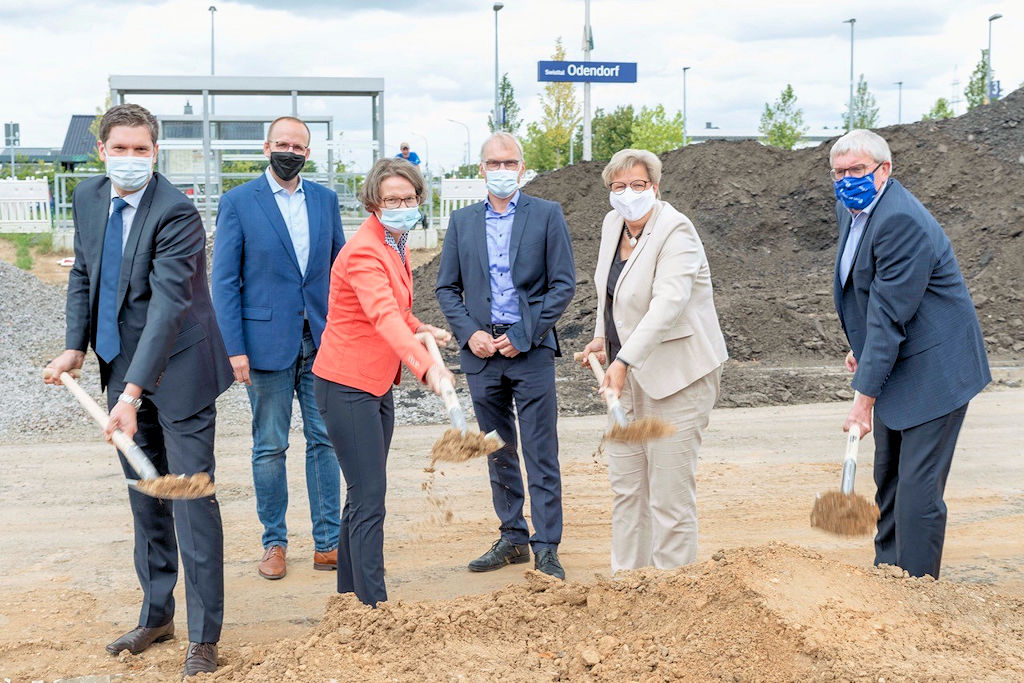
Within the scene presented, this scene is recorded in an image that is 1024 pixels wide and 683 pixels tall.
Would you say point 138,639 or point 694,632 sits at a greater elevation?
point 694,632

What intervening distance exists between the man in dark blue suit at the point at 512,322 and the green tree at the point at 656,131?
45.3 meters

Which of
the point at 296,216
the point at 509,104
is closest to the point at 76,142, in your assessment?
→ the point at 509,104

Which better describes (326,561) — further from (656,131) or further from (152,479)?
(656,131)

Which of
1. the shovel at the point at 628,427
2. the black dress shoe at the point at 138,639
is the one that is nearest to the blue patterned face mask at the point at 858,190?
the shovel at the point at 628,427

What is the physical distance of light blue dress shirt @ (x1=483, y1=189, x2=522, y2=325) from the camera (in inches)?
232

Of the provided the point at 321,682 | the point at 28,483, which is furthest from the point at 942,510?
the point at 28,483

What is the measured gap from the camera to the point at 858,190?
479cm

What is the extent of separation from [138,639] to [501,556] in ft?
6.79

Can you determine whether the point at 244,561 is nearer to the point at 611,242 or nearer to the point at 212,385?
the point at 212,385

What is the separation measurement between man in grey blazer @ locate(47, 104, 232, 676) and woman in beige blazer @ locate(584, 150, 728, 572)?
6.18 feet

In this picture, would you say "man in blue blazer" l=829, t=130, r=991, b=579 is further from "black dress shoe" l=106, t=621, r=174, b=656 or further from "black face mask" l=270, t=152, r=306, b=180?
"black dress shoe" l=106, t=621, r=174, b=656

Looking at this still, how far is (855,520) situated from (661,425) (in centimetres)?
96

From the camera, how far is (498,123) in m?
42.2

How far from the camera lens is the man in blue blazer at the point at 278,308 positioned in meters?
5.79
